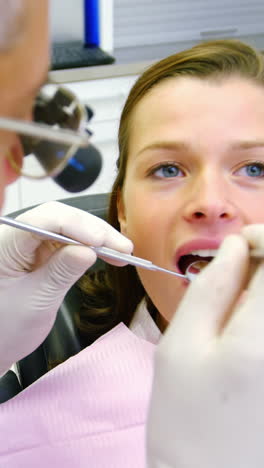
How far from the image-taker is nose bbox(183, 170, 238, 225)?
0.84 m

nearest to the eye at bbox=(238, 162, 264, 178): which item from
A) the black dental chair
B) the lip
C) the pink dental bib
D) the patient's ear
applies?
the lip

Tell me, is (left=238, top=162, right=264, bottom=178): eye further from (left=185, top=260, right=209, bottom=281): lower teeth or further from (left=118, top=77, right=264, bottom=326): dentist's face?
(left=185, top=260, right=209, bottom=281): lower teeth

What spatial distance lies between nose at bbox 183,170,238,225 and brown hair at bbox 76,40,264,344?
20 cm

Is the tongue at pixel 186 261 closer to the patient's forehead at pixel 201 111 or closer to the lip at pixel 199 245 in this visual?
the lip at pixel 199 245

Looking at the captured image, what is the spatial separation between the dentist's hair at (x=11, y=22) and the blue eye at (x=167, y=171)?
23.1 inches

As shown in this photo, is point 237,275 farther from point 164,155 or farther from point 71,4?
point 71,4

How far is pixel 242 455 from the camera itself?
587 mm

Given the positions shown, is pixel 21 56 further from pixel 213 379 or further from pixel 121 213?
pixel 121 213

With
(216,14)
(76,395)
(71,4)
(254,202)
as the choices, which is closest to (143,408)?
(76,395)

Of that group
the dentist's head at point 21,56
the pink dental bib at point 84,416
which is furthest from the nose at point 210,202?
the dentist's head at point 21,56

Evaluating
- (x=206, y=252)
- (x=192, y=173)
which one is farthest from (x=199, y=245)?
(x=192, y=173)

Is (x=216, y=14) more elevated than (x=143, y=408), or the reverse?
(x=216, y=14)

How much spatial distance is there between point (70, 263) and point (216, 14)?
162cm

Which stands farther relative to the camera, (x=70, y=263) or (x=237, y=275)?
(x=70, y=263)
